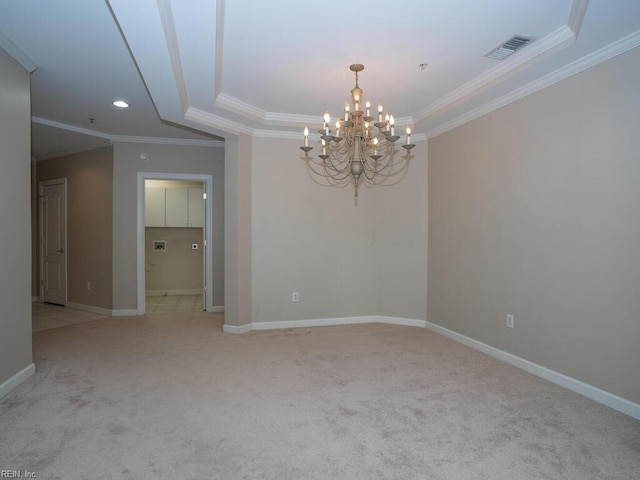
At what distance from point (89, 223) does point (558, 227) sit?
20.1ft

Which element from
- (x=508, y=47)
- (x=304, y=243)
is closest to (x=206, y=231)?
(x=304, y=243)

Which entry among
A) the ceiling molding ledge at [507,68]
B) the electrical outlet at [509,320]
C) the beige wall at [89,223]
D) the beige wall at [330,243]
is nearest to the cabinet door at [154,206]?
the beige wall at [89,223]

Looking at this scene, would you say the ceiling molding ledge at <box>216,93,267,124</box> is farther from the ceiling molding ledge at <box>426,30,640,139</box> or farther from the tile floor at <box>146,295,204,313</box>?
the tile floor at <box>146,295,204,313</box>

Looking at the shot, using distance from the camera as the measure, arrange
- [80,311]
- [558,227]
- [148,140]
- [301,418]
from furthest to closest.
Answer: [80,311]
[148,140]
[558,227]
[301,418]

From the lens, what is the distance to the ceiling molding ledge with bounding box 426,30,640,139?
261 cm

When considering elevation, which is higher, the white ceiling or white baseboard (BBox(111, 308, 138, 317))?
the white ceiling

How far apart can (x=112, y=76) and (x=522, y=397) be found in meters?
4.20

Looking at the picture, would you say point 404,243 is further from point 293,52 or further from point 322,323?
point 293,52

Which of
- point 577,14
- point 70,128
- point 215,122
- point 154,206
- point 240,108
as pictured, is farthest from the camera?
point 154,206

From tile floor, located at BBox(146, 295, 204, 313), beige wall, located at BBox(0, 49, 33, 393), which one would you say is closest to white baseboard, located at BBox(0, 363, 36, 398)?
beige wall, located at BBox(0, 49, 33, 393)

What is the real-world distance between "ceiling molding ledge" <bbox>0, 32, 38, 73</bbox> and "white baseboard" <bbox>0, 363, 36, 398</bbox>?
2.37 metres

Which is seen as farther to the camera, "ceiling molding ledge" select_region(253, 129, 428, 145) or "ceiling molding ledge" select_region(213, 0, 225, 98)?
"ceiling molding ledge" select_region(253, 129, 428, 145)

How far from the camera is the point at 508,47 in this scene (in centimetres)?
292

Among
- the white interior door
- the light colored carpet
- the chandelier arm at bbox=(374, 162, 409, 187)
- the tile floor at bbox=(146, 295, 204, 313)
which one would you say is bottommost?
the tile floor at bbox=(146, 295, 204, 313)
